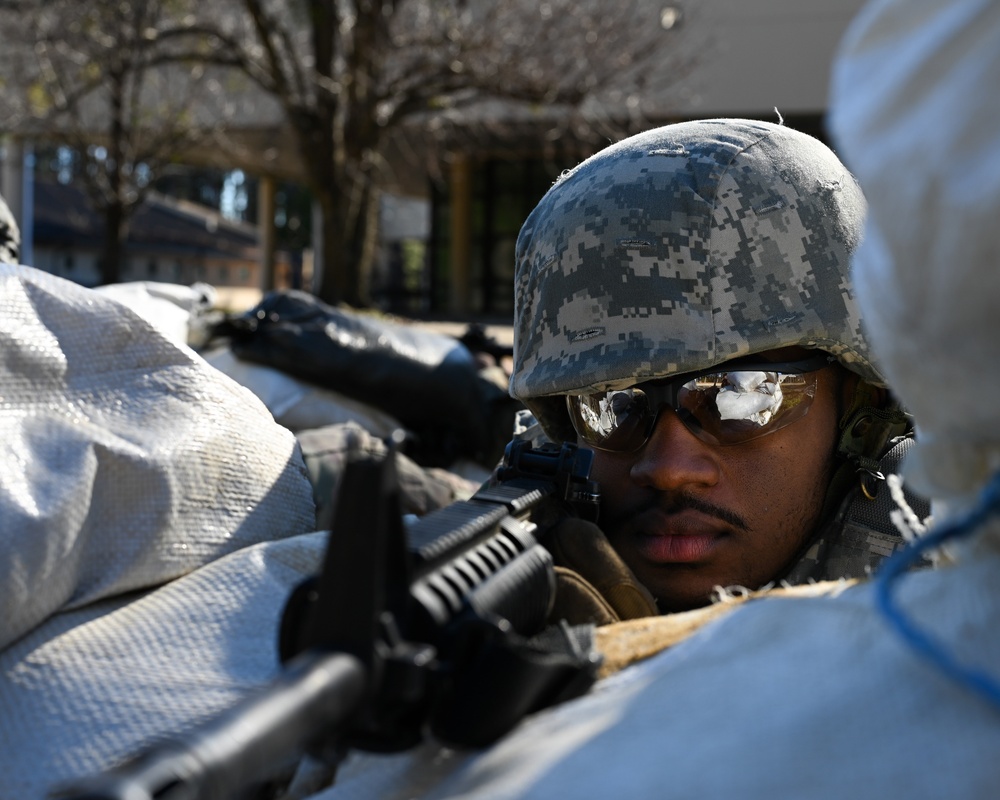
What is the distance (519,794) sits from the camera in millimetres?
797

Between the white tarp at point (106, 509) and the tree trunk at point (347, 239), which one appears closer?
the white tarp at point (106, 509)

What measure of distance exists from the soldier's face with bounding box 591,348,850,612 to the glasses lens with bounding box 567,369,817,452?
18 mm

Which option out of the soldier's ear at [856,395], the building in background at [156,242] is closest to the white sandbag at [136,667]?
the soldier's ear at [856,395]

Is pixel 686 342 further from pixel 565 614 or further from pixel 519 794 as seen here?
pixel 519 794

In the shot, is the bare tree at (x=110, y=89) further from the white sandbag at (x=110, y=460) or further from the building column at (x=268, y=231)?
the white sandbag at (x=110, y=460)

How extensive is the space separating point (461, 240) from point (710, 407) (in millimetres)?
19517

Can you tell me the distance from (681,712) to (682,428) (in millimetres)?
1331

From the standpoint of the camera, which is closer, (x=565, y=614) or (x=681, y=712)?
(x=681, y=712)

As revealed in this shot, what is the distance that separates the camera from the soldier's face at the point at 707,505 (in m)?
2.04

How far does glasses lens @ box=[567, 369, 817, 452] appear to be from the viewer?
2.11 m

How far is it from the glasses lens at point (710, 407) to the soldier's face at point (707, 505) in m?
0.02

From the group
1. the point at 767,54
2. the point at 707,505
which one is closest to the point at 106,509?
the point at 707,505

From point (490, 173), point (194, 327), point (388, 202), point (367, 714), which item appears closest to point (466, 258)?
point (490, 173)

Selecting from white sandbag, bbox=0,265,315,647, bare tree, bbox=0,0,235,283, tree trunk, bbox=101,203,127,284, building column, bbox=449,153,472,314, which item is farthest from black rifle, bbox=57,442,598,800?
building column, bbox=449,153,472,314
